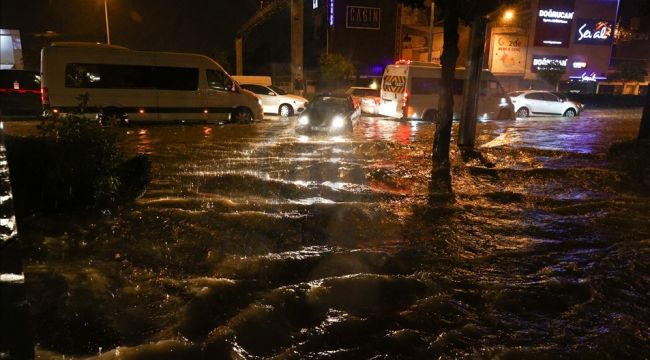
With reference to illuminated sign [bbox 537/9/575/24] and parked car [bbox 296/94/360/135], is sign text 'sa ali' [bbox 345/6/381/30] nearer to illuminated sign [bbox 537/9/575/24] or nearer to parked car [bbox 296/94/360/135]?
illuminated sign [bbox 537/9/575/24]

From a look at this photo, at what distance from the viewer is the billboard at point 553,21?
39250 mm

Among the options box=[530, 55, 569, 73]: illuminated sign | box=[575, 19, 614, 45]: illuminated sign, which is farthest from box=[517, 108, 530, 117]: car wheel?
box=[575, 19, 614, 45]: illuminated sign

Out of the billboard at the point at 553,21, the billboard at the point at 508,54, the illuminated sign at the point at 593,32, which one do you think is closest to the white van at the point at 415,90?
the billboard at the point at 508,54

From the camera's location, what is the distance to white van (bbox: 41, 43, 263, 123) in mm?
14992

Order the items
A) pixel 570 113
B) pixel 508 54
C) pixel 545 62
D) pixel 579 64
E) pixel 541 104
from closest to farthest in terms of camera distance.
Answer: pixel 541 104 < pixel 570 113 < pixel 508 54 < pixel 545 62 < pixel 579 64

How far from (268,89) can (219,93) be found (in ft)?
17.0

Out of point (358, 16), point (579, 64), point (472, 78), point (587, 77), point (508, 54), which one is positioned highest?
point (358, 16)

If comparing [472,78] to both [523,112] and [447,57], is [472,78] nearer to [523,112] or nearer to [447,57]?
[447,57]

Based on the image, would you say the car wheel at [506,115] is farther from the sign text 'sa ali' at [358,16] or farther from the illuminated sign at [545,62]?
the sign text 'sa ali' at [358,16]

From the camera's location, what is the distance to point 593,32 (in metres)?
41.4

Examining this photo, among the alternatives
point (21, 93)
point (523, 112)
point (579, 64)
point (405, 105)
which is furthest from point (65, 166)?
point (579, 64)

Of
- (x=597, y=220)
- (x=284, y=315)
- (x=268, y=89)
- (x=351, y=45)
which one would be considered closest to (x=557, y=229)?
(x=597, y=220)

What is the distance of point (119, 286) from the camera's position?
14.7 feet

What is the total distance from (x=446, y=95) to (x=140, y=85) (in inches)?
407
